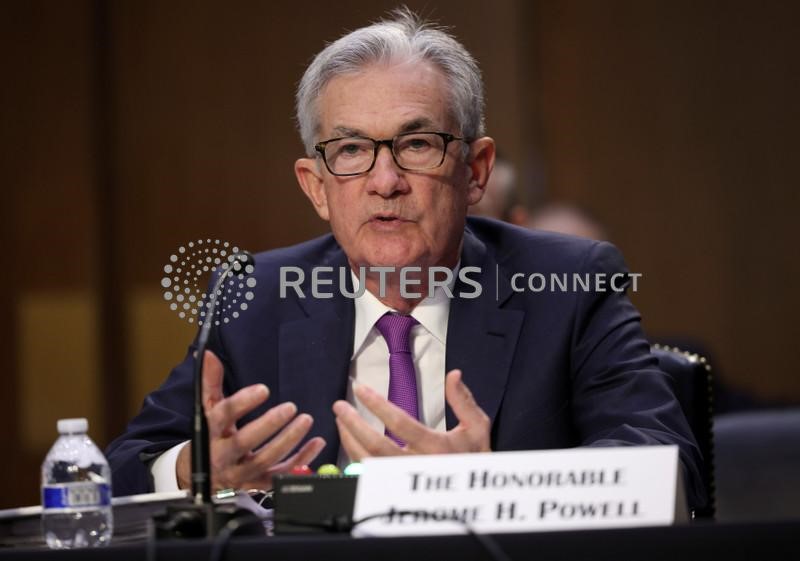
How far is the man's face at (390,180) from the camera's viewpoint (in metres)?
2.11

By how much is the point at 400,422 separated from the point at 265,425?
0.20m

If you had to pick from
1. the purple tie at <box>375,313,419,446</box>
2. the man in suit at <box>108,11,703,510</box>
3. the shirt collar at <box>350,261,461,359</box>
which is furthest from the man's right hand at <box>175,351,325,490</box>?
the shirt collar at <box>350,261,461,359</box>

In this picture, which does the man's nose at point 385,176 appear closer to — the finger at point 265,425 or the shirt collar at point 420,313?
the shirt collar at point 420,313

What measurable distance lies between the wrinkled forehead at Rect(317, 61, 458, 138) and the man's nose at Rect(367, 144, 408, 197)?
39 mm

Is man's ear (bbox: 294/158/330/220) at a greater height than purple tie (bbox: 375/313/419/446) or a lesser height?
greater

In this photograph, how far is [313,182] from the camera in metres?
2.32

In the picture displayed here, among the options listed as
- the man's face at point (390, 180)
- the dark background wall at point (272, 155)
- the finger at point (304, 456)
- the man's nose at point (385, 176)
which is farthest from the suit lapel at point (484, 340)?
the dark background wall at point (272, 155)

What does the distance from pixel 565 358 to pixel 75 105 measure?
2.98 meters

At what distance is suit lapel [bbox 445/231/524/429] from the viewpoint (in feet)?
6.93

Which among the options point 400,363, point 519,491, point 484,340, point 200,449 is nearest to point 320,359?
point 400,363

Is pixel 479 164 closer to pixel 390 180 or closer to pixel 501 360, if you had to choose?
pixel 390 180

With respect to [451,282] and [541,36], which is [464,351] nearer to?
[451,282]

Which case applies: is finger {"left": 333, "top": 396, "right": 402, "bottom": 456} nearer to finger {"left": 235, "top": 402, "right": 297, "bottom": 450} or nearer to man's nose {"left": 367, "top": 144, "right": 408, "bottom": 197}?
finger {"left": 235, "top": 402, "right": 297, "bottom": 450}

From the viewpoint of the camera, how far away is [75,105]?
A: 449 cm
